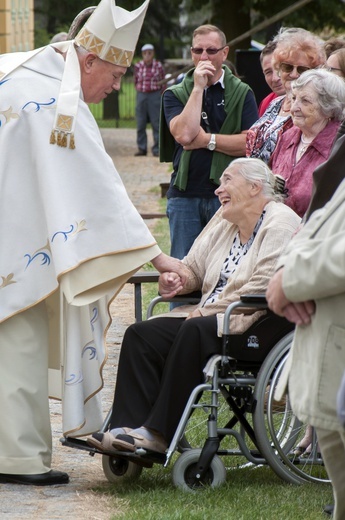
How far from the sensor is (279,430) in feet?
18.3

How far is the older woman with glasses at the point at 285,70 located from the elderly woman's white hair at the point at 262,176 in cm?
82

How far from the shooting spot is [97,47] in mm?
5527

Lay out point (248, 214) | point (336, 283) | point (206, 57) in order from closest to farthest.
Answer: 1. point (336, 283)
2. point (248, 214)
3. point (206, 57)

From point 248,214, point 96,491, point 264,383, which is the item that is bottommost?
point 96,491

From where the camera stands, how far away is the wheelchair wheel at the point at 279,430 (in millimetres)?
5297

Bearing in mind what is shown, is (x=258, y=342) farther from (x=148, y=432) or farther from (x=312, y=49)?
(x=312, y=49)

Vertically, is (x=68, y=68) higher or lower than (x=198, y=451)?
higher

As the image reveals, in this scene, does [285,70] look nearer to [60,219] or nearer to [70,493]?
[60,219]

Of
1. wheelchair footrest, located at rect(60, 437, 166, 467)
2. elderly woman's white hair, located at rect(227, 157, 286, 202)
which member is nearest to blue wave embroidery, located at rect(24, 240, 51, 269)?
wheelchair footrest, located at rect(60, 437, 166, 467)

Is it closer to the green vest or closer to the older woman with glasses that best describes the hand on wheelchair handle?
the older woman with glasses

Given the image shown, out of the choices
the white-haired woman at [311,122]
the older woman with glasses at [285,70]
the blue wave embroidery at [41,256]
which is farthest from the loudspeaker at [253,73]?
the blue wave embroidery at [41,256]

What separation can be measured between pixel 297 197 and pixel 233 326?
33.1 inches

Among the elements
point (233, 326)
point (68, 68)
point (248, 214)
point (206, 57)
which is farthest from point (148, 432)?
point (206, 57)

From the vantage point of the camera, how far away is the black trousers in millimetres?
5363
